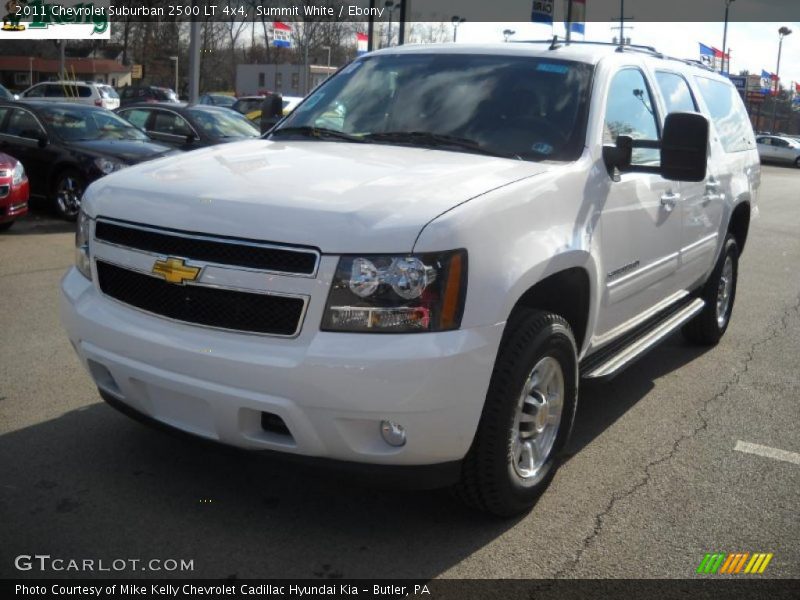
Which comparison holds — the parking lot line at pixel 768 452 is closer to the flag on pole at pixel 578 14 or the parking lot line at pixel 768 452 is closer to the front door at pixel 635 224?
the front door at pixel 635 224

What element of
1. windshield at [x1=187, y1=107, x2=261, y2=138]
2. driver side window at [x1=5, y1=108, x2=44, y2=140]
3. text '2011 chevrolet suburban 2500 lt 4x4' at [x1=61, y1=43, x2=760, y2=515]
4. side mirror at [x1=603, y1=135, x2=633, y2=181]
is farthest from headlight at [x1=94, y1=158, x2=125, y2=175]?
side mirror at [x1=603, y1=135, x2=633, y2=181]

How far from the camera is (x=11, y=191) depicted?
9.82 metres

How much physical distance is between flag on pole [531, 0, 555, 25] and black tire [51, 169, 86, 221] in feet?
28.6

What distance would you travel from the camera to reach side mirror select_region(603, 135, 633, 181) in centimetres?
413

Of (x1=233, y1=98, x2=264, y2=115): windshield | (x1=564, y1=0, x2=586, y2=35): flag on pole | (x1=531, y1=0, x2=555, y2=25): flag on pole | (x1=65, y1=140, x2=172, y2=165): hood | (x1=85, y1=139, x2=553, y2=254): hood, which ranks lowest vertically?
(x1=65, y1=140, x2=172, y2=165): hood

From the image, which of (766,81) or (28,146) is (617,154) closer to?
(28,146)

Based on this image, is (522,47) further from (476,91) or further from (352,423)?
(352,423)

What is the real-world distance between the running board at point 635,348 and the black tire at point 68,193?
8.33 metres

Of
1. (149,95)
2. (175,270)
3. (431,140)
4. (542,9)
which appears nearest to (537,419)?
(431,140)

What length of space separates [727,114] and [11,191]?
7530 millimetres

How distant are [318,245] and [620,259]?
1.88 metres

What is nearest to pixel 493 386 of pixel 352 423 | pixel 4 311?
pixel 352 423

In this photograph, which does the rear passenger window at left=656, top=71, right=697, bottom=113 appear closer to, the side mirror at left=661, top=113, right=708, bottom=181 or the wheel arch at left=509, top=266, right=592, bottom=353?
the side mirror at left=661, top=113, right=708, bottom=181

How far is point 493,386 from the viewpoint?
3.27 meters
